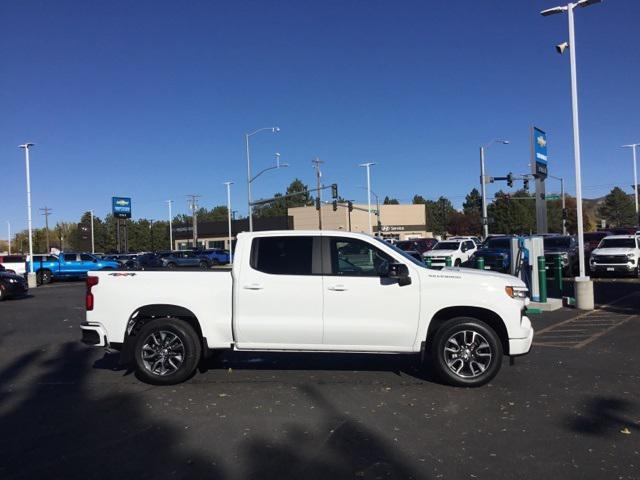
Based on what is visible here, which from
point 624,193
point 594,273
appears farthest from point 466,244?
point 624,193

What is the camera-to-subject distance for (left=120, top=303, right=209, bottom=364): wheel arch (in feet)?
23.2

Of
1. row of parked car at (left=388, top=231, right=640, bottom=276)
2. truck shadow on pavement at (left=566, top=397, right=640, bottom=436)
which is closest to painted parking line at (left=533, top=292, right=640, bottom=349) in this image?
truck shadow on pavement at (left=566, top=397, right=640, bottom=436)

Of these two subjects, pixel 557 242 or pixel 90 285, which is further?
pixel 557 242

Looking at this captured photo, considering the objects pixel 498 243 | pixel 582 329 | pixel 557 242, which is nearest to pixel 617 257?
pixel 557 242

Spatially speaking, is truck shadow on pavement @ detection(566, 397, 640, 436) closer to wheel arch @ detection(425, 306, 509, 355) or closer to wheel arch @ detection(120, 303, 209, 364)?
wheel arch @ detection(425, 306, 509, 355)

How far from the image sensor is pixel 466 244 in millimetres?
32312

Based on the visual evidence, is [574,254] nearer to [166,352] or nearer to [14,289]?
[166,352]

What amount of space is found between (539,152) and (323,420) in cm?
1898

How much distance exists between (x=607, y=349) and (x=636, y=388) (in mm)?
2477

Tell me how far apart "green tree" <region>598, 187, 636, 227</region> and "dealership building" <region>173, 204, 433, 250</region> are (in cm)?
4207

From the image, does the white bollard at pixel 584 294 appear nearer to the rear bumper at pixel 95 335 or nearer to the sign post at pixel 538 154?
the sign post at pixel 538 154

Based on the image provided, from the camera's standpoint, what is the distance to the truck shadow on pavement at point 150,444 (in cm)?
442

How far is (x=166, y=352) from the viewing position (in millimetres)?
7137

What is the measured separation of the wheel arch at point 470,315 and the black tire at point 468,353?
0.39 ft
